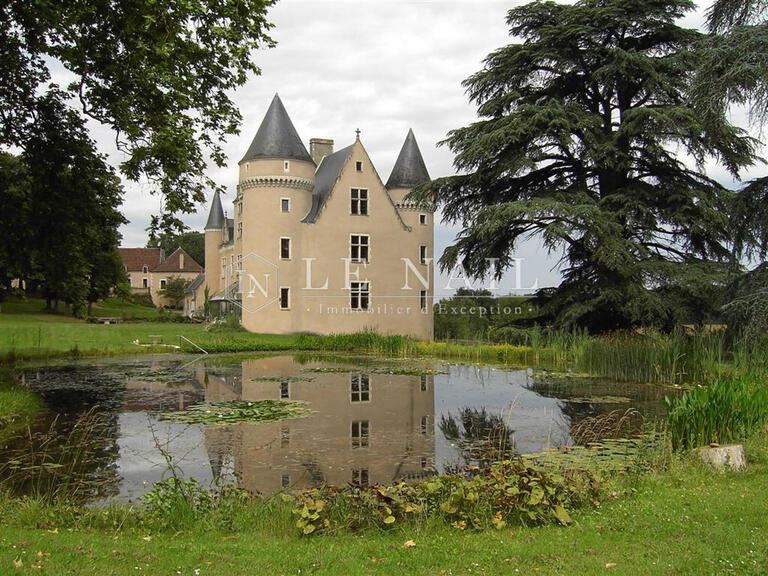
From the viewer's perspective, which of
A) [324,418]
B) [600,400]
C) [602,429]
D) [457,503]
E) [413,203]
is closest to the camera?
[457,503]

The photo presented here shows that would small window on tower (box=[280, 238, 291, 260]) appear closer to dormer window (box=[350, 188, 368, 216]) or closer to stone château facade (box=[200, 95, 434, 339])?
stone château facade (box=[200, 95, 434, 339])

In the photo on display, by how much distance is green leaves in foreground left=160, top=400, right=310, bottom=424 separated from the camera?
8680 millimetres

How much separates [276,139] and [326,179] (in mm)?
3187

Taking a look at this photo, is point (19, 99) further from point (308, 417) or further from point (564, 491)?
point (564, 491)

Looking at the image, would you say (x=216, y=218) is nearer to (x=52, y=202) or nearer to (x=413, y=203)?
(x=413, y=203)

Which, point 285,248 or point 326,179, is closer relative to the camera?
point 285,248

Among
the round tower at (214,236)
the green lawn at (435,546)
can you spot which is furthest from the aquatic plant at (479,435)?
the round tower at (214,236)

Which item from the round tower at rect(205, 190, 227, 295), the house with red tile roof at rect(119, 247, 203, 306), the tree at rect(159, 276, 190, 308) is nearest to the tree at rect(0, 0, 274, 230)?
the round tower at rect(205, 190, 227, 295)

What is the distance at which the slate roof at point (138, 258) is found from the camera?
65812mm

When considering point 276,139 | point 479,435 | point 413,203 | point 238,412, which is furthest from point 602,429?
point 413,203

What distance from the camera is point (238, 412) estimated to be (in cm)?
909

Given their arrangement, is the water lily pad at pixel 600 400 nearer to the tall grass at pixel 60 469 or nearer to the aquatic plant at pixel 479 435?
the aquatic plant at pixel 479 435

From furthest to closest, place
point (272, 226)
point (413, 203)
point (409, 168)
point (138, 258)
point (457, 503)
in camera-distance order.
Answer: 1. point (138, 258)
2. point (409, 168)
3. point (413, 203)
4. point (272, 226)
5. point (457, 503)

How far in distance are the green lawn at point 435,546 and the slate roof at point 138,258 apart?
215 ft
